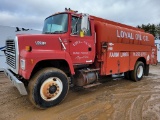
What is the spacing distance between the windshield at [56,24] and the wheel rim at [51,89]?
5.02 ft

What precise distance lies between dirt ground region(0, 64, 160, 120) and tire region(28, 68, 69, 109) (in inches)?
8.9

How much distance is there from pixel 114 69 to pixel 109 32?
144 centimetres

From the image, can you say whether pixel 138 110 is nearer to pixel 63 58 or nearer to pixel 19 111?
pixel 63 58

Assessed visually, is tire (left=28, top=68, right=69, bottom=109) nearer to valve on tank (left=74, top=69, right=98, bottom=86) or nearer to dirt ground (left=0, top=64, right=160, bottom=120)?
dirt ground (left=0, top=64, right=160, bottom=120)

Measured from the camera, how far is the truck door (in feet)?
18.8

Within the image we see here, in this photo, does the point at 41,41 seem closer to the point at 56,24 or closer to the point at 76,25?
the point at 56,24

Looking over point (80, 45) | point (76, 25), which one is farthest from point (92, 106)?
point (76, 25)

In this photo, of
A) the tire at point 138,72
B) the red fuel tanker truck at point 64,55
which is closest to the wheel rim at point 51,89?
the red fuel tanker truck at point 64,55

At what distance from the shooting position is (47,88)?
4930 millimetres

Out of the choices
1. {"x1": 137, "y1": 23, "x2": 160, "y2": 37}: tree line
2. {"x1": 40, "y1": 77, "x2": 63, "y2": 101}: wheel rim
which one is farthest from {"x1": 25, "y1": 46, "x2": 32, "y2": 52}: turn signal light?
{"x1": 137, "y1": 23, "x2": 160, "y2": 37}: tree line

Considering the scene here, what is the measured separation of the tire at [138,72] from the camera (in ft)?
28.6

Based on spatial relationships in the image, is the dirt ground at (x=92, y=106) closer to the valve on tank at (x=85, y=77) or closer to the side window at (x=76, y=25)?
the valve on tank at (x=85, y=77)

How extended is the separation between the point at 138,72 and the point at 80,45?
4.42 m

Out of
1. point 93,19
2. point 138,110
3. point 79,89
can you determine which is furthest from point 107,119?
point 93,19
